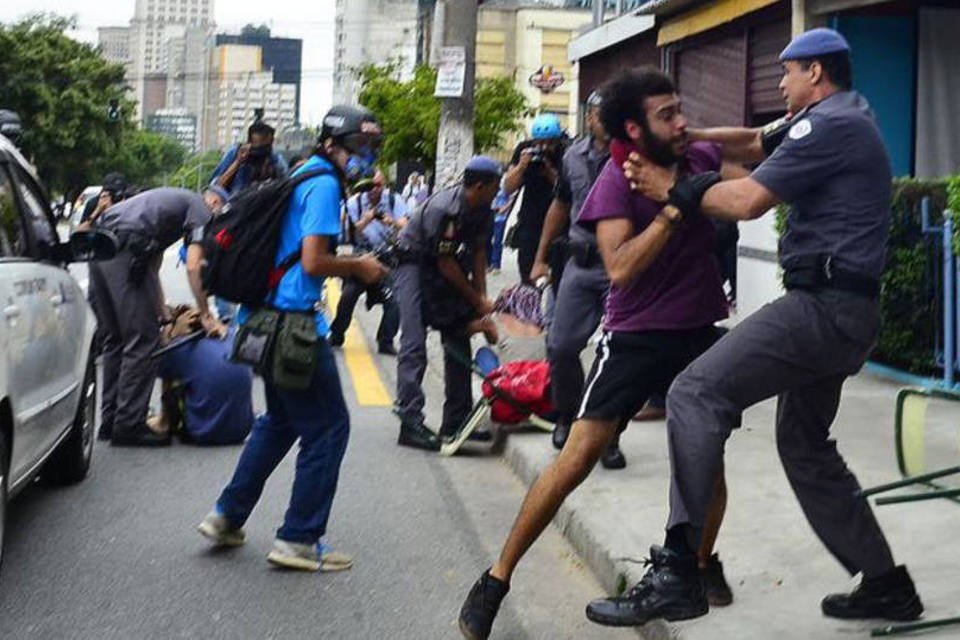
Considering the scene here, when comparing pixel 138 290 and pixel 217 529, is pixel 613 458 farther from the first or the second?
pixel 138 290

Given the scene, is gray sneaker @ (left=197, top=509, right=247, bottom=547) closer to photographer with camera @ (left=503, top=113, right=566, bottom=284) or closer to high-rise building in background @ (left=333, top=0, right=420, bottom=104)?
photographer with camera @ (left=503, top=113, right=566, bottom=284)

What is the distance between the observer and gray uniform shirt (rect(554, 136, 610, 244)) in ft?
27.5

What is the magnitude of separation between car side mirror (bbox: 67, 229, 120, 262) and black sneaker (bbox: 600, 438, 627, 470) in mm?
→ 2617

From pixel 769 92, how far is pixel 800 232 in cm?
1003

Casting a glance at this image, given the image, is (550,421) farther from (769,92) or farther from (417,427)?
(769,92)

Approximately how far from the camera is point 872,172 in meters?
4.94

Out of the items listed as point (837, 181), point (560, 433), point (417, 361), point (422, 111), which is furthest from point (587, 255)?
point (422, 111)

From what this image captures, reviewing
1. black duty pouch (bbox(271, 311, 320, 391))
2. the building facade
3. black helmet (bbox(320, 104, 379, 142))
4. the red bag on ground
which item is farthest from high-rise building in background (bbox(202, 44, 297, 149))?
black duty pouch (bbox(271, 311, 320, 391))

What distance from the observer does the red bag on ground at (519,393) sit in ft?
30.0

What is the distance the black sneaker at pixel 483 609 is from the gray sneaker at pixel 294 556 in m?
1.25

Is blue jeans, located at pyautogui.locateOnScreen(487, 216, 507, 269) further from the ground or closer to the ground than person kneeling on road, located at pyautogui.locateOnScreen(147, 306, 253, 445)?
further from the ground

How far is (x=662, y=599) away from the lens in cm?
510

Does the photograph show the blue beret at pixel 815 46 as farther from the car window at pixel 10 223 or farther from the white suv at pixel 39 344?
the car window at pixel 10 223

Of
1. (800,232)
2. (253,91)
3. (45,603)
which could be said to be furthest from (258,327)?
(253,91)
